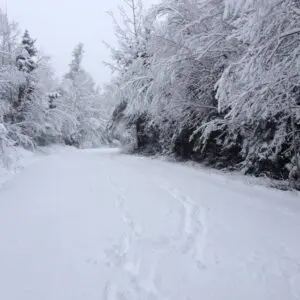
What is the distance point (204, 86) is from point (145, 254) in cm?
763

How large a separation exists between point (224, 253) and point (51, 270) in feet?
6.27

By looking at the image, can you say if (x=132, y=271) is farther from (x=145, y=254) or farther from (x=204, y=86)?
(x=204, y=86)

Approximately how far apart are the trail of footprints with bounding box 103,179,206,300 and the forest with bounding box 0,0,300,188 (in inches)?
113

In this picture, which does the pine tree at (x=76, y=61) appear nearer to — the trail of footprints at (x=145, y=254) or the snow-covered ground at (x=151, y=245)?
the snow-covered ground at (x=151, y=245)

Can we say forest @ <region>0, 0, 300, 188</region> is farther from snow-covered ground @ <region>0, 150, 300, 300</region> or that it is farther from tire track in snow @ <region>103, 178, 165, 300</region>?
tire track in snow @ <region>103, 178, 165, 300</region>

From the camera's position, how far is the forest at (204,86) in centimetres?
517

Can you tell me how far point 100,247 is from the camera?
3.52 meters

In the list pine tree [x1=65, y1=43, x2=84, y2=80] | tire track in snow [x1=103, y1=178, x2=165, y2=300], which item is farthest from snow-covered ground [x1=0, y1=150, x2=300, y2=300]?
pine tree [x1=65, y1=43, x2=84, y2=80]

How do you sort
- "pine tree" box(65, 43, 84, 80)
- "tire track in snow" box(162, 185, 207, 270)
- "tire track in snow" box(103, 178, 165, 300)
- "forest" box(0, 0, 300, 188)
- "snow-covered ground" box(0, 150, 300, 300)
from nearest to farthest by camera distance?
"tire track in snow" box(103, 178, 165, 300)
"snow-covered ground" box(0, 150, 300, 300)
"tire track in snow" box(162, 185, 207, 270)
"forest" box(0, 0, 300, 188)
"pine tree" box(65, 43, 84, 80)

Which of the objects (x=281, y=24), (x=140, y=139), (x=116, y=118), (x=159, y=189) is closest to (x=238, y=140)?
(x=159, y=189)

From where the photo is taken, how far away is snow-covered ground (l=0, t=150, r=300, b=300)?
2.67 m

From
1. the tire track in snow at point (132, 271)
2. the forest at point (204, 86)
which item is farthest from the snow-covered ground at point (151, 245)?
the forest at point (204, 86)

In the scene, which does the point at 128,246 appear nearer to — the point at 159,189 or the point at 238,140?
the point at 159,189

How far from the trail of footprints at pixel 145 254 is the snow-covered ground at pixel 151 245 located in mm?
11
